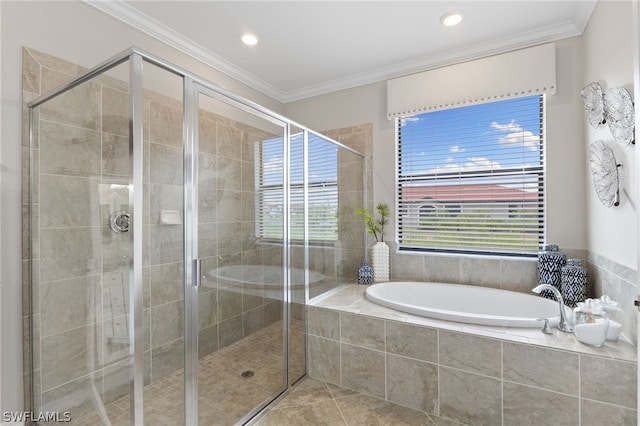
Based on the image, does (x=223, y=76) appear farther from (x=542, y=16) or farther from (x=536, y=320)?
(x=536, y=320)

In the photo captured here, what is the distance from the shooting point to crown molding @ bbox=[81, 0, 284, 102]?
1.98 meters

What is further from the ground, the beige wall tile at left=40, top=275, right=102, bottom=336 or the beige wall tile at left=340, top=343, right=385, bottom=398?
the beige wall tile at left=40, top=275, right=102, bottom=336

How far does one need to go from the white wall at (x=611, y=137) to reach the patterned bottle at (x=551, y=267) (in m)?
0.21

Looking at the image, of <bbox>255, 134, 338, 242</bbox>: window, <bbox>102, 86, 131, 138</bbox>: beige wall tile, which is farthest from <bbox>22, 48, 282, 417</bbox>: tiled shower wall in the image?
<bbox>255, 134, 338, 242</bbox>: window

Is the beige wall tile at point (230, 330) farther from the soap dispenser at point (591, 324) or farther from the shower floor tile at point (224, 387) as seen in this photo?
the soap dispenser at point (591, 324)

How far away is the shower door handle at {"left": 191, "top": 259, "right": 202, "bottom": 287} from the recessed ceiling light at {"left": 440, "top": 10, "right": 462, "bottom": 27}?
7.59 ft

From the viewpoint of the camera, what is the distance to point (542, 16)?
7.23 feet

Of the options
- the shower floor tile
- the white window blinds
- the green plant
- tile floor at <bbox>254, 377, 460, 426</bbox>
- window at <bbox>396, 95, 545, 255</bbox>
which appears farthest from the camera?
the green plant

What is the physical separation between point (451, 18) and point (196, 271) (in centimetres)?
239

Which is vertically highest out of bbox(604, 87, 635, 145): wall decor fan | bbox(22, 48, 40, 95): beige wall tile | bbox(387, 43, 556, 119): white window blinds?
bbox(387, 43, 556, 119): white window blinds

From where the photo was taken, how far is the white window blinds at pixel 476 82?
7.83 ft

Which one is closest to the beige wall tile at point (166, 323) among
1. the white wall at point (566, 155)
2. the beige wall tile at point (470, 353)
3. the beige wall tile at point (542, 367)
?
the beige wall tile at point (470, 353)

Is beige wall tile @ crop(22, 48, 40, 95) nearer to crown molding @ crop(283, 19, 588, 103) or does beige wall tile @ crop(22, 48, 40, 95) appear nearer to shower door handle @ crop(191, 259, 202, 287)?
shower door handle @ crop(191, 259, 202, 287)

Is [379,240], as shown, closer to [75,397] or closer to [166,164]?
[166,164]
